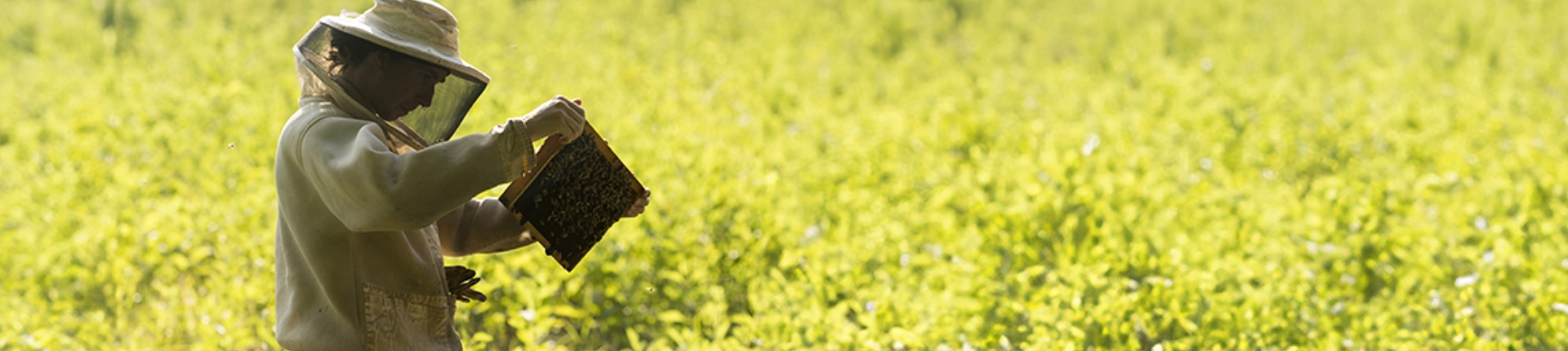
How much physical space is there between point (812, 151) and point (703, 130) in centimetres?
74

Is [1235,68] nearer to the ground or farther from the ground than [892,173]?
farther from the ground

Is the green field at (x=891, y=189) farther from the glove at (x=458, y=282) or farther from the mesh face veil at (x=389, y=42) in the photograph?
the mesh face veil at (x=389, y=42)

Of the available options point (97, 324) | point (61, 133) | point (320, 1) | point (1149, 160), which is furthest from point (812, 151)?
point (320, 1)

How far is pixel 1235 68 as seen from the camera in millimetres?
11016

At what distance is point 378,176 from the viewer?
5.50ft

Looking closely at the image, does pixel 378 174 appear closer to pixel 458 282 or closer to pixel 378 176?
pixel 378 176

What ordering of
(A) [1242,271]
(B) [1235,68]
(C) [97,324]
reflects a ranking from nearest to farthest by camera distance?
(A) [1242,271] < (C) [97,324] < (B) [1235,68]

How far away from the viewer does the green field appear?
4.07 metres

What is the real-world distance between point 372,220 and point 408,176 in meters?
0.10

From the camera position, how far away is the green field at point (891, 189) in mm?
4074

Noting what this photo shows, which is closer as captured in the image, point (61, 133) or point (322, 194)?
point (322, 194)

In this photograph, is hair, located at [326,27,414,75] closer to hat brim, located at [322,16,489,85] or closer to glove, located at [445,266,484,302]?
hat brim, located at [322,16,489,85]

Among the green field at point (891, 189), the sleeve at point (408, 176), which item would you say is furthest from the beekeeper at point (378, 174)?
the green field at point (891, 189)

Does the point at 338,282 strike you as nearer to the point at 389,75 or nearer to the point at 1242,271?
the point at 389,75
